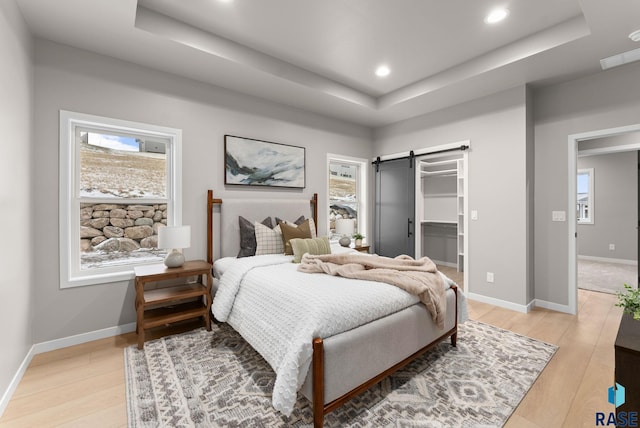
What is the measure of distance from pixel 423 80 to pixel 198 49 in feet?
8.84

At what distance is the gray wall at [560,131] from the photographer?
3.11 metres

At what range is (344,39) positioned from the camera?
9.39 feet

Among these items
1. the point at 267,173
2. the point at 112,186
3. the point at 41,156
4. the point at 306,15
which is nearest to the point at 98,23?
the point at 41,156

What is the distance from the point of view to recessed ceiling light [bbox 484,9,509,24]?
2.46 metres

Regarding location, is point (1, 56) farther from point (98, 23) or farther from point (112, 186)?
point (112, 186)

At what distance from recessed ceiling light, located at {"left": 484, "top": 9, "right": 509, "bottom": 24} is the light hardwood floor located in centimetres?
294

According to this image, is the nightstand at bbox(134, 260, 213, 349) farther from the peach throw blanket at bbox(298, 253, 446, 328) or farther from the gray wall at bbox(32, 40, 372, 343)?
the peach throw blanket at bbox(298, 253, 446, 328)

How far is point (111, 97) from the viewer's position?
111 inches

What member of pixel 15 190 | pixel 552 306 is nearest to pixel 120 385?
pixel 15 190

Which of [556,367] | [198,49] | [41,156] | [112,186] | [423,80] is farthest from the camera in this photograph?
[423,80]

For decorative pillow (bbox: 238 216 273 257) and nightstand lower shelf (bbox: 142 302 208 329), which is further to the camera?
decorative pillow (bbox: 238 216 273 257)

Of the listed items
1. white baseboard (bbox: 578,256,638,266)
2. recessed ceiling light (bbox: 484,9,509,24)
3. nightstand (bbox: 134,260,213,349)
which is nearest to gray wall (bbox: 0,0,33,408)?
nightstand (bbox: 134,260,213,349)

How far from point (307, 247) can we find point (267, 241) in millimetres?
553

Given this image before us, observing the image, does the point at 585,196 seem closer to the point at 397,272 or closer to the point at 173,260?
the point at 397,272
